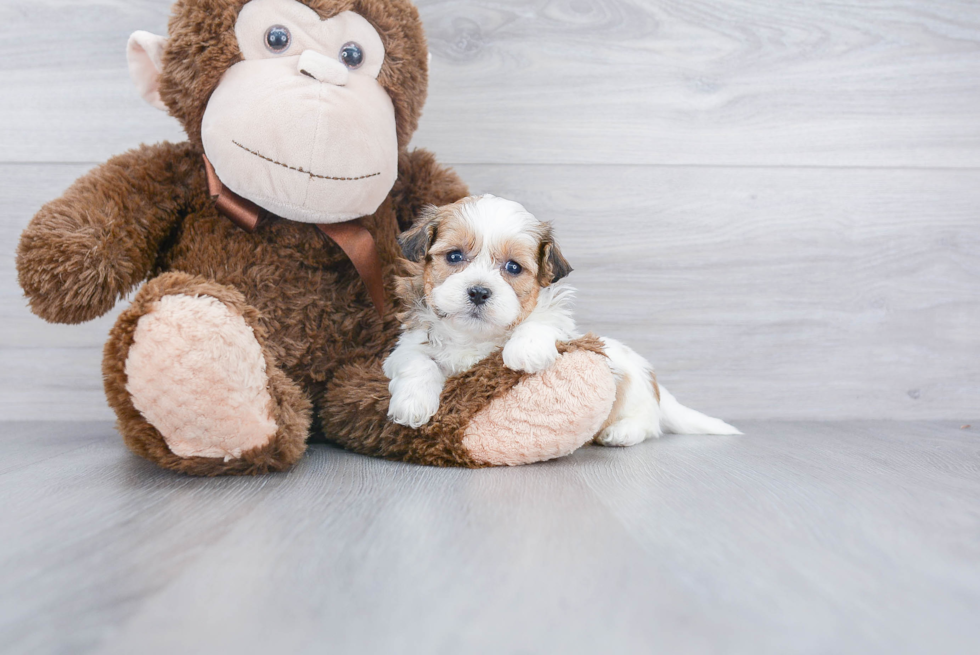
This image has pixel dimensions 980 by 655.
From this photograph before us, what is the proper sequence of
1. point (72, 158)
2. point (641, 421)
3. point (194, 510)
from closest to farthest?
point (194, 510) < point (641, 421) < point (72, 158)

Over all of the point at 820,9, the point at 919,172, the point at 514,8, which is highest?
the point at 820,9

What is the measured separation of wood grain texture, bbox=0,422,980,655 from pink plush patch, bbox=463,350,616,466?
5cm

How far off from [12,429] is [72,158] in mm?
667

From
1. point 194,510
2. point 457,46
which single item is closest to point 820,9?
point 457,46

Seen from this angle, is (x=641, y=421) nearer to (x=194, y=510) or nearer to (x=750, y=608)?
(x=750, y=608)

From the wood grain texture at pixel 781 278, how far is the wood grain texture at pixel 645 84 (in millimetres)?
75

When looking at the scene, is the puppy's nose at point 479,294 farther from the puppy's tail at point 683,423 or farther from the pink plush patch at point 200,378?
the puppy's tail at point 683,423

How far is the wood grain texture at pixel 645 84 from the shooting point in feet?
5.35

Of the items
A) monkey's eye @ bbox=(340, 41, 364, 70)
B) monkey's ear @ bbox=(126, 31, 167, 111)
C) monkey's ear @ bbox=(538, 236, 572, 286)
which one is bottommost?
monkey's ear @ bbox=(538, 236, 572, 286)

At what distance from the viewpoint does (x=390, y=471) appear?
1.09m

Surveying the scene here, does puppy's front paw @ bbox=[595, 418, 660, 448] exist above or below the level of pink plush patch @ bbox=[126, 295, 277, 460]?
below

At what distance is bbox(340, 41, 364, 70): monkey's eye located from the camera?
1.19 meters

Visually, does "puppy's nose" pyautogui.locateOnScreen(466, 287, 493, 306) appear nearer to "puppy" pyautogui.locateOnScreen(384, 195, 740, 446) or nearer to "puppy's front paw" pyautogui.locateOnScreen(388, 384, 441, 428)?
"puppy" pyautogui.locateOnScreen(384, 195, 740, 446)

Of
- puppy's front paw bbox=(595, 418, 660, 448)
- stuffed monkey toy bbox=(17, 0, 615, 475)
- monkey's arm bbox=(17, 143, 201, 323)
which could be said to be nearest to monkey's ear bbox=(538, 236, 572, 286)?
stuffed monkey toy bbox=(17, 0, 615, 475)
